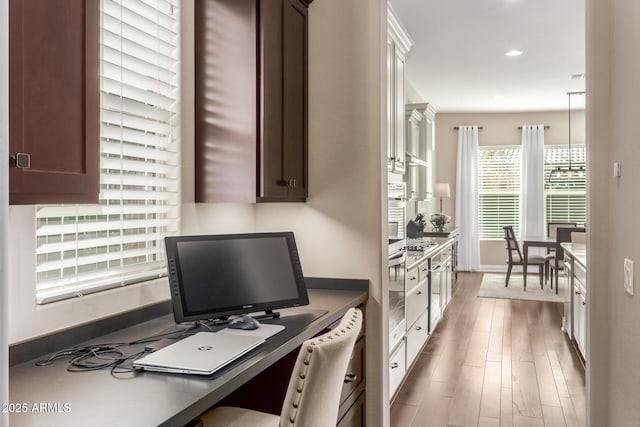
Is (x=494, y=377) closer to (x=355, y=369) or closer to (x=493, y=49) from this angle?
(x=355, y=369)

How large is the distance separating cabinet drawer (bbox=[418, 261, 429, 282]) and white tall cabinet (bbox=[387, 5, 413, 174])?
78 cm

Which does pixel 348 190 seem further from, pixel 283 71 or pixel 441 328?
pixel 441 328

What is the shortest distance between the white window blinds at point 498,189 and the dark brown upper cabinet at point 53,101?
927cm

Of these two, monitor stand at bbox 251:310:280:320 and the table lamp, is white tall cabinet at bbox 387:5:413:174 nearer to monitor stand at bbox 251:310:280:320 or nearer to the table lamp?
monitor stand at bbox 251:310:280:320

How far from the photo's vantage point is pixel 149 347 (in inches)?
62.0

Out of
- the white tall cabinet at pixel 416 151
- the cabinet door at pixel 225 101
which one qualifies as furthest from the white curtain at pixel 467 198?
the cabinet door at pixel 225 101

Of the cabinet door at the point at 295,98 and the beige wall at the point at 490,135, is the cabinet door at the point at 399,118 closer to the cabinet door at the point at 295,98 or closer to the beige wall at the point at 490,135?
the cabinet door at the point at 295,98

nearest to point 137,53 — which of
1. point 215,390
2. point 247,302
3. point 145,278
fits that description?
point 145,278

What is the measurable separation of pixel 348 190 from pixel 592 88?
115cm

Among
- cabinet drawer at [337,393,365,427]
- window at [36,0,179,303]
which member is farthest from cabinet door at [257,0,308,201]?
cabinet drawer at [337,393,365,427]

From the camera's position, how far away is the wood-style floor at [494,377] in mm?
3217

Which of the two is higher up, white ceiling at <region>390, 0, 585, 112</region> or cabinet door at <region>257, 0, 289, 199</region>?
white ceiling at <region>390, 0, 585, 112</region>

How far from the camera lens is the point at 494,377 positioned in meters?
3.94

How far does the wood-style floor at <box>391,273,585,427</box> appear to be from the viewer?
10.6 ft
